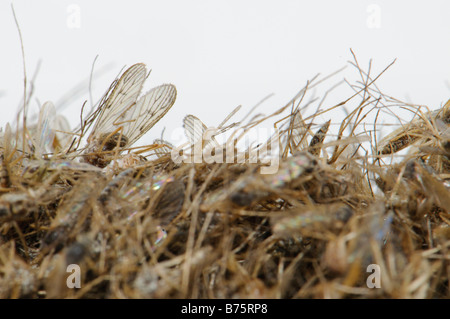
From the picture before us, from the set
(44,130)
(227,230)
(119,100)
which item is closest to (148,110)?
(119,100)

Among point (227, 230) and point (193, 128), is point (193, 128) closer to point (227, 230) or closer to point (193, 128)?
point (193, 128)

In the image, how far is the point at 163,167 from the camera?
20.9 inches

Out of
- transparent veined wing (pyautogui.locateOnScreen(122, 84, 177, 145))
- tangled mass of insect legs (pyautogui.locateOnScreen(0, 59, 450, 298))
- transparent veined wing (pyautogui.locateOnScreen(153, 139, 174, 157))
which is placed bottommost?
tangled mass of insect legs (pyautogui.locateOnScreen(0, 59, 450, 298))

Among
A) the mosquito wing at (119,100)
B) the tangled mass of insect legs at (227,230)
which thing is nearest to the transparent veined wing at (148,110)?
the mosquito wing at (119,100)

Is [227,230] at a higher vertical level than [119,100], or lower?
lower

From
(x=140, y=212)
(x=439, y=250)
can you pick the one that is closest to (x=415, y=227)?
(x=439, y=250)

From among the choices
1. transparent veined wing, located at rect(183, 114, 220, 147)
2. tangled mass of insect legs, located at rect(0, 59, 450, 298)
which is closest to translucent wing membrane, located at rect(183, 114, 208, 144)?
transparent veined wing, located at rect(183, 114, 220, 147)

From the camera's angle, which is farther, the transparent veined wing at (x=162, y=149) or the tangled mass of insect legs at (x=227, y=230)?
the transparent veined wing at (x=162, y=149)

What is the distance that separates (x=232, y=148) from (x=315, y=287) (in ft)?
0.63

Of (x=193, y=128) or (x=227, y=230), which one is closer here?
(x=227, y=230)

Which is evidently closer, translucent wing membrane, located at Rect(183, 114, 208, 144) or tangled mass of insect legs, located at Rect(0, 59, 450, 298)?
tangled mass of insect legs, located at Rect(0, 59, 450, 298)

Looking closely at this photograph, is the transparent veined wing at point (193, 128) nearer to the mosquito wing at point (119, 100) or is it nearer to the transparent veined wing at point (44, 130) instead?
the mosquito wing at point (119, 100)

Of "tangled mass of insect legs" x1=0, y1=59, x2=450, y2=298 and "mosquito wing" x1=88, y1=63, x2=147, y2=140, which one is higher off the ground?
"mosquito wing" x1=88, y1=63, x2=147, y2=140

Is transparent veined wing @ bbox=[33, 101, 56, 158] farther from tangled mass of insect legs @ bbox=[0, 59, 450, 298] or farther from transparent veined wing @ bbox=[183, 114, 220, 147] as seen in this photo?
transparent veined wing @ bbox=[183, 114, 220, 147]
